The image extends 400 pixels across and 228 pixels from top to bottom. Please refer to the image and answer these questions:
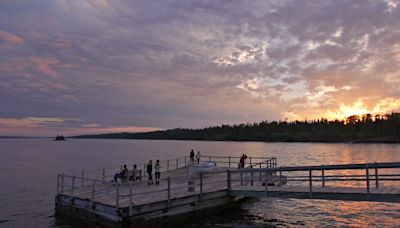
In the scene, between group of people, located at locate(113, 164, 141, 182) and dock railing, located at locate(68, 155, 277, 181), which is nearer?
group of people, located at locate(113, 164, 141, 182)

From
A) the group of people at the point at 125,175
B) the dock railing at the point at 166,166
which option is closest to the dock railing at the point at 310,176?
the dock railing at the point at 166,166

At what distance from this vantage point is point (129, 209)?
15.6m

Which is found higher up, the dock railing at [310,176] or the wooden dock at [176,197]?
the dock railing at [310,176]

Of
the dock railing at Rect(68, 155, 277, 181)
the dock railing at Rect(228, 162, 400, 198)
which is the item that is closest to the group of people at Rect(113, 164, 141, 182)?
the dock railing at Rect(68, 155, 277, 181)

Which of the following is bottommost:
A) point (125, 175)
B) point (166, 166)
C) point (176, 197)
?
point (166, 166)

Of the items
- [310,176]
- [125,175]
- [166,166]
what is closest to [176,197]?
[310,176]

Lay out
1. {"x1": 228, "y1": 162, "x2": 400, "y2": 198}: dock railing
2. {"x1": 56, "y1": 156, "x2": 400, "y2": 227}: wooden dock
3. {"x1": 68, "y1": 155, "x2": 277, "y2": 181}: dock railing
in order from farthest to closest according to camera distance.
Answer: {"x1": 68, "y1": 155, "x2": 277, "y2": 181}: dock railing < {"x1": 228, "y1": 162, "x2": 400, "y2": 198}: dock railing < {"x1": 56, "y1": 156, "x2": 400, "y2": 227}: wooden dock

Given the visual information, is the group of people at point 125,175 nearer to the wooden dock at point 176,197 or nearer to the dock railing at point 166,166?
the dock railing at point 166,166

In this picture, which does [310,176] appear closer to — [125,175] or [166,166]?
[125,175]

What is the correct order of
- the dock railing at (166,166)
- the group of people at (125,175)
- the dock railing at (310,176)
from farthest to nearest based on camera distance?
the dock railing at (166,166), the group of people at (125,175), the dock railing at (310,176)

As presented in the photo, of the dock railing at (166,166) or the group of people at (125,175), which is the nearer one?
the group of people at (125,175)

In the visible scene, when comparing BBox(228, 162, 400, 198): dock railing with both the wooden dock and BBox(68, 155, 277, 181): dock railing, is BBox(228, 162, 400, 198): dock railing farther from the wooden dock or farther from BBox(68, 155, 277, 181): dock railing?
BBox(68, 155, 277, 181): dock railing

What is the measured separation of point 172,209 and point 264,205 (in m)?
9.91

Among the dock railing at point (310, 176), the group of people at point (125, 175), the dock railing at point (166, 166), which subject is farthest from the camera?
the dock railing at point (166, 166)
